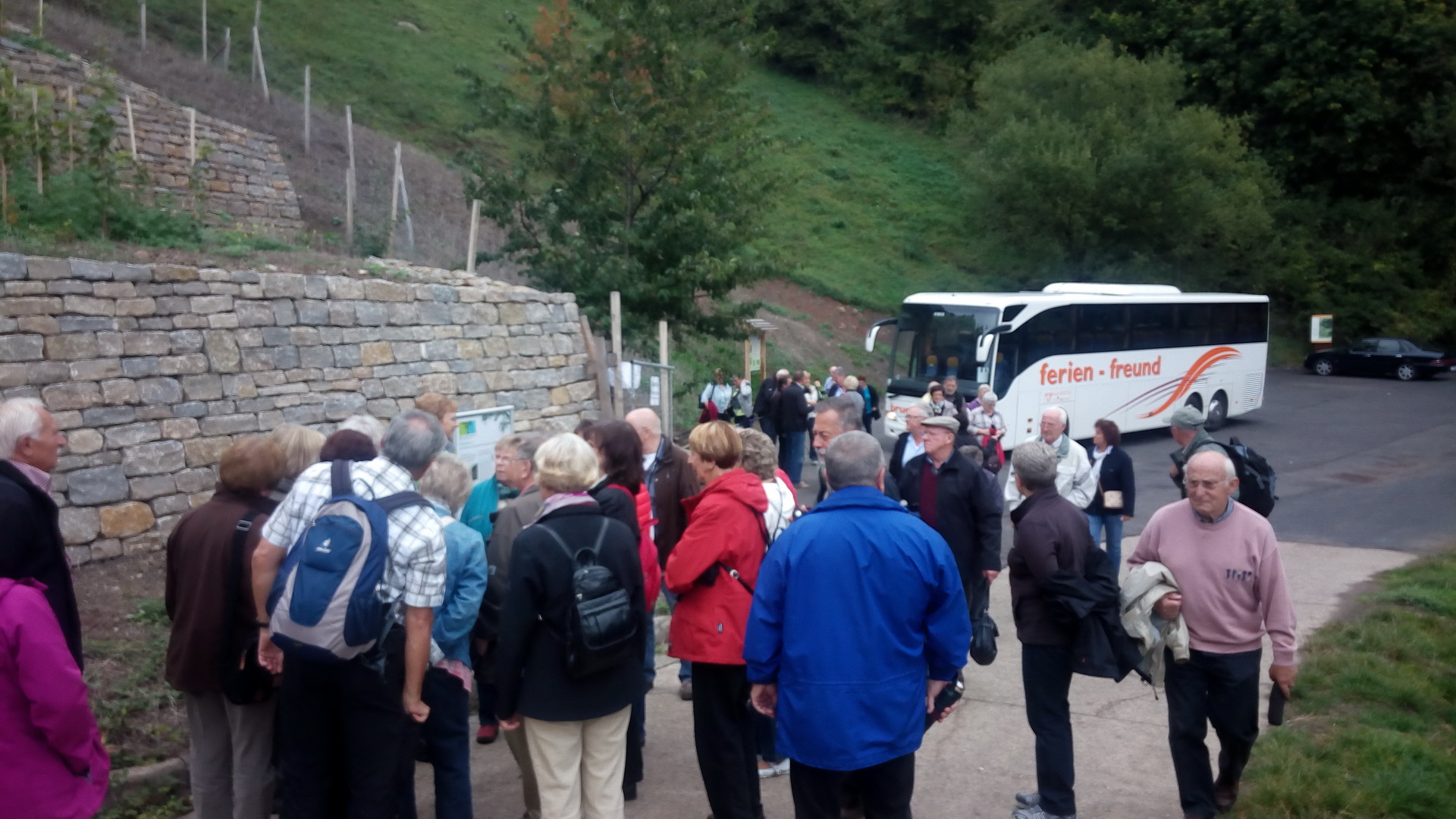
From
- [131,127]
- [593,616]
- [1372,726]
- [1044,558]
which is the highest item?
[131,127]

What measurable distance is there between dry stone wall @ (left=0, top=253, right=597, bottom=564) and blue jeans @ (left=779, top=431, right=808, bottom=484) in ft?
16.9

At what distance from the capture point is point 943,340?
19016 mm

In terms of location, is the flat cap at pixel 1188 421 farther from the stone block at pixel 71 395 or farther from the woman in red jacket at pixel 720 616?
the stone block at pixel 71 395

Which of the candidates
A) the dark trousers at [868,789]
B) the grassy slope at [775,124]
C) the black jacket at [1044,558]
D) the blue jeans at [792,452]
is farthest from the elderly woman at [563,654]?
the grassy slope at [775,124]

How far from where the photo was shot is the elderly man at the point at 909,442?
23.8 ft

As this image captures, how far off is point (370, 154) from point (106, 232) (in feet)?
42.2

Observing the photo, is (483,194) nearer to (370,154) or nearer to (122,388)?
(122,388)

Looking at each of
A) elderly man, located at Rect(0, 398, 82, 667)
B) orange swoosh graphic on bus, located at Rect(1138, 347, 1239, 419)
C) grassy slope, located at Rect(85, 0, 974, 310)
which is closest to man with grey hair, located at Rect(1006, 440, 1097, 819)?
elderly man, located at Rect(0, 398, 82, 667)

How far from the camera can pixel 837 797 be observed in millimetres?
3697

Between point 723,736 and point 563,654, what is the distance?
0.91 metres

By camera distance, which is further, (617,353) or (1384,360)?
(1384,360)

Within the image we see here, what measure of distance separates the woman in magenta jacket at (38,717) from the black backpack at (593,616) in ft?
4.93

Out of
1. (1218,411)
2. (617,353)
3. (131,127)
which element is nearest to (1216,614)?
(617,353)

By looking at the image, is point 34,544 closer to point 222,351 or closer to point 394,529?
point 394,529
